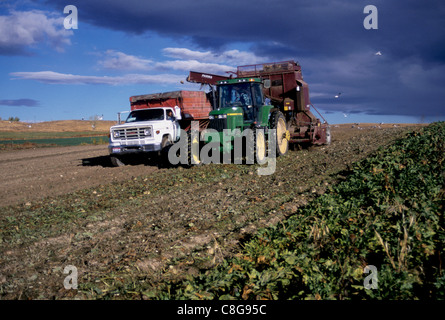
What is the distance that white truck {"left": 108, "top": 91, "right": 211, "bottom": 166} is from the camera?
1259cm

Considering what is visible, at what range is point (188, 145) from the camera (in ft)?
37.1

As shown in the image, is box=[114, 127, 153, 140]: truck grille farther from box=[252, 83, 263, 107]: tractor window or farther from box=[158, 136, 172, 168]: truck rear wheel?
box=[252, 83, 263, 107]: tractor window

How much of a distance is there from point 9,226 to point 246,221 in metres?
4.44

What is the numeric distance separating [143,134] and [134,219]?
22.5 ft

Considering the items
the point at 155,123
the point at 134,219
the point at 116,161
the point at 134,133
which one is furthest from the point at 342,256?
the point at 116,161

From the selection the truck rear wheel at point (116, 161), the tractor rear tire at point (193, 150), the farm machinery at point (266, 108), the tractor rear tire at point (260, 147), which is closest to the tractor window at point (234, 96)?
the farm machinery at point (266, 108)

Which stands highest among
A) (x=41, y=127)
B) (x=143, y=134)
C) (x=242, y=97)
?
(x=41, y=127)

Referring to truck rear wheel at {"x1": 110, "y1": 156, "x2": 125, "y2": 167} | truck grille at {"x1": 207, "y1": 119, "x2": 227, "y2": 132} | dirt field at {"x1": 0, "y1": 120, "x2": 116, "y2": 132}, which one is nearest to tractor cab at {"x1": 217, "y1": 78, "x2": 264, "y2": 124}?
truck grille at {"x1": 207, "y1": 119, "x2": 227, "y2": 132}

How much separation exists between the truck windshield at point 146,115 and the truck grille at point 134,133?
3.19ft

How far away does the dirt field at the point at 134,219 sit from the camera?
4.00m

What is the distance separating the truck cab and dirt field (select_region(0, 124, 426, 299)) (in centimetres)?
126

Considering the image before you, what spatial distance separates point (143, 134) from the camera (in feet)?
41.4

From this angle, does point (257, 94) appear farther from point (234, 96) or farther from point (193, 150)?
point (193, 150)
